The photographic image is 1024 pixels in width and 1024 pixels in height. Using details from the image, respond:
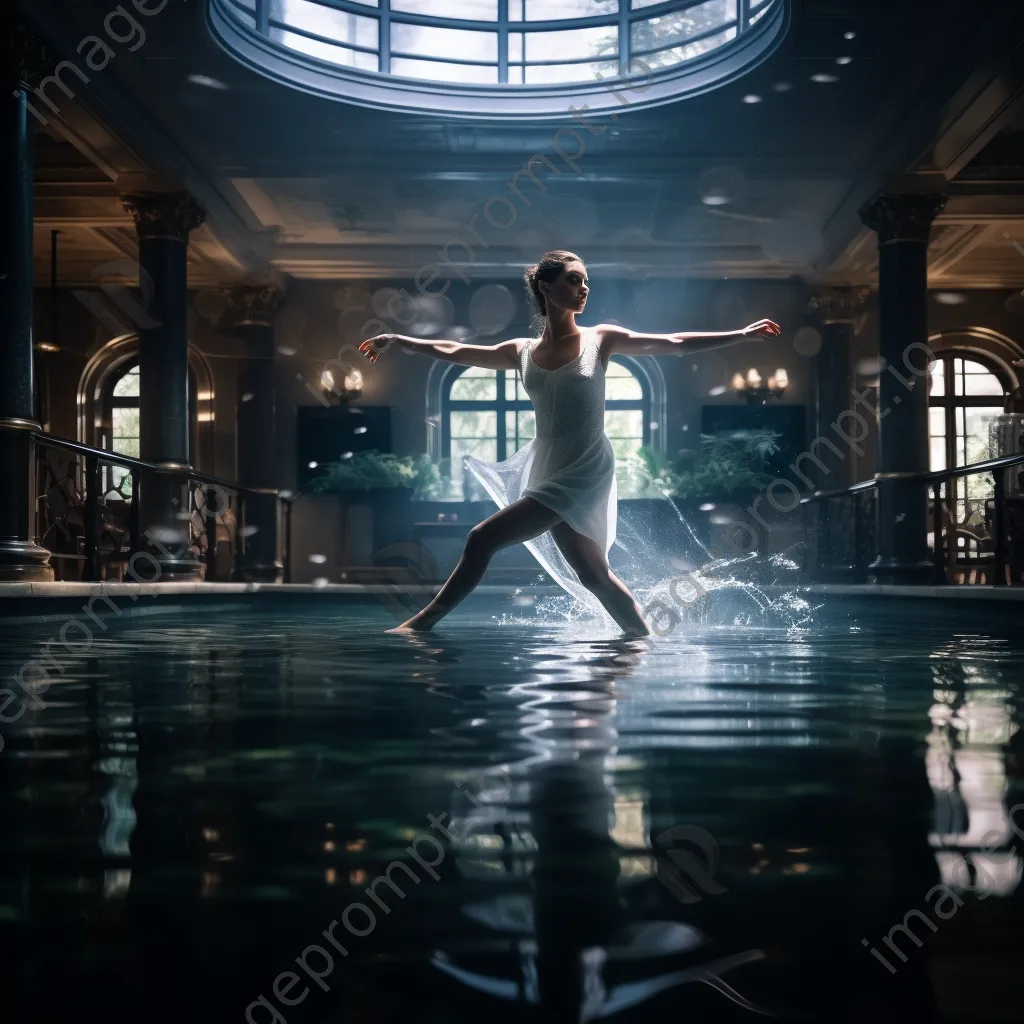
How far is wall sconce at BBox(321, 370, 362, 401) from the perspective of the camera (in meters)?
17.5

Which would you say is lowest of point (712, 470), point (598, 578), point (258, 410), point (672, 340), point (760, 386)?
point (598, 578)

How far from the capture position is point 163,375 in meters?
12.3

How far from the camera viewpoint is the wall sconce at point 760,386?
1752cm

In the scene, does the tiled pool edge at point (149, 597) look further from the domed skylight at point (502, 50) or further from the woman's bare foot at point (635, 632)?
the domed skylight at point (502, 50)

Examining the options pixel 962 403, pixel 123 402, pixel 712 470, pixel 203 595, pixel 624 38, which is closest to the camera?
pixel 203 595

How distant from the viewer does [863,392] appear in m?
17.8

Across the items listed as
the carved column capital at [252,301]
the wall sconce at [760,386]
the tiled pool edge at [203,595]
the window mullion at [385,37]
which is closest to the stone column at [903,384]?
the tiled pool edge at [203,595]

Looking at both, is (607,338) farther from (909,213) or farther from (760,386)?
(760,386)

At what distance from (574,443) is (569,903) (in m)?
4.39

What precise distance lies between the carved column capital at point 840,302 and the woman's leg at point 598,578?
1331cm

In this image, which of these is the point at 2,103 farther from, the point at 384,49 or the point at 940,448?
the point at 940,448

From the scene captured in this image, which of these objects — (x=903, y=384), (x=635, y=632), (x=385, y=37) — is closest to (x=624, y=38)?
(x=385, y=37)

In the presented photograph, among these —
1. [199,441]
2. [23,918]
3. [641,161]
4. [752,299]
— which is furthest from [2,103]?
[752,299]

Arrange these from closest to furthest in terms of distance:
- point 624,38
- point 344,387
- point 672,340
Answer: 1. point 672,340
2. point 624,38
3. point 344,387
